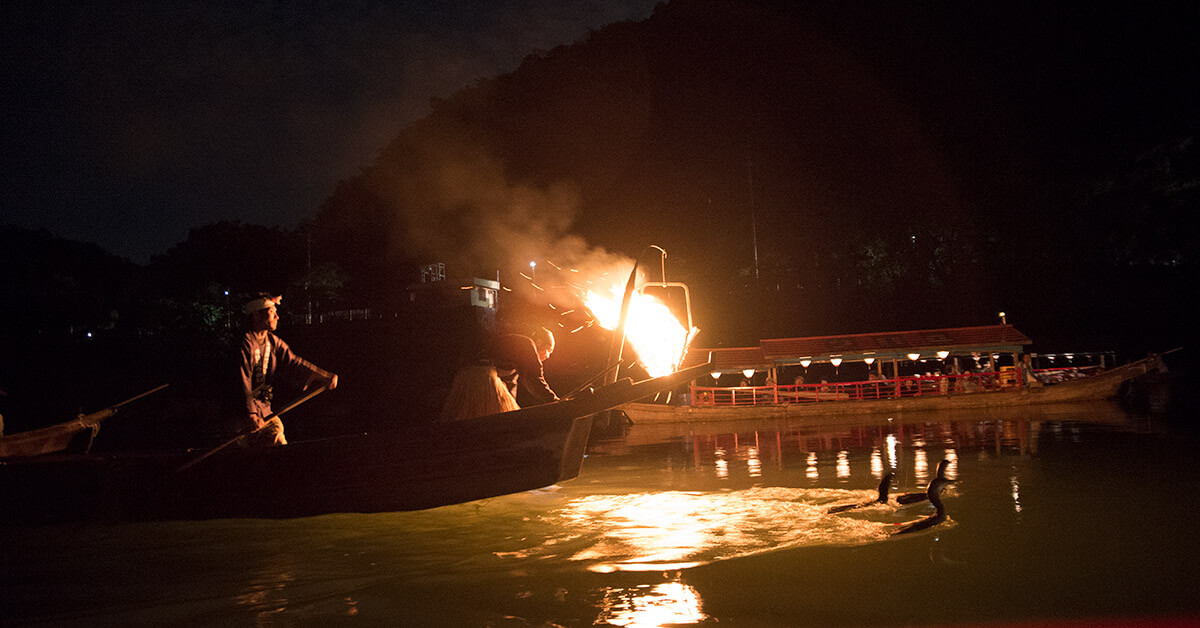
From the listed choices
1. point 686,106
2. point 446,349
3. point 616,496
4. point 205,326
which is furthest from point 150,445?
point 686,106

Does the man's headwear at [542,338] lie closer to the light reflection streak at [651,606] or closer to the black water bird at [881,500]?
the black water bird at [881,500]

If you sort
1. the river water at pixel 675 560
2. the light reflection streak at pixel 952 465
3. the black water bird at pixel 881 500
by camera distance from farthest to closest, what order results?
the light reflection streak at pixel 952 465, the black water bird at pixel 881 500, the river water at pixel 675 560

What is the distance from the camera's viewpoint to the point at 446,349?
146 ft

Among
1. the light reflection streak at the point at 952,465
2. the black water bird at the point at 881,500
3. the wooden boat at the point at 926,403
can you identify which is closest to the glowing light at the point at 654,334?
the black water bird at the point at 881,500

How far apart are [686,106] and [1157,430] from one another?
164 ft

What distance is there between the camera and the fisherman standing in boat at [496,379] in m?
7.75

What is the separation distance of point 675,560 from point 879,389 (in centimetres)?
2250

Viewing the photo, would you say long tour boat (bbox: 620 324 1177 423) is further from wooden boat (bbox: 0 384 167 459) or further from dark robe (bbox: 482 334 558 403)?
wooden boat (bbox: 0 384 167 459)

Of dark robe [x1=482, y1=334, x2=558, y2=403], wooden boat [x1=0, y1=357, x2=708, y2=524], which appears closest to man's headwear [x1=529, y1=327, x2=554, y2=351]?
dark robe [x1=482, y1=334, x2=558, y2=403]

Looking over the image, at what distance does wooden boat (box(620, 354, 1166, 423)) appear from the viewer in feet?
75.2

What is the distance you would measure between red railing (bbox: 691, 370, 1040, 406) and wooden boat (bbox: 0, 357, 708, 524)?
17.6m

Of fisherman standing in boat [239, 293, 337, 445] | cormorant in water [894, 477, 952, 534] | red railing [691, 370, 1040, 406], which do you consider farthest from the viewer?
red railing [691, 370, 1040, 406]

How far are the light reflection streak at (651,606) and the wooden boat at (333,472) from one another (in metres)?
2.21

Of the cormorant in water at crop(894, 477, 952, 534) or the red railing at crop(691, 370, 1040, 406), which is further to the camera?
the red railing at crop(691, 370, 1040, 406)
